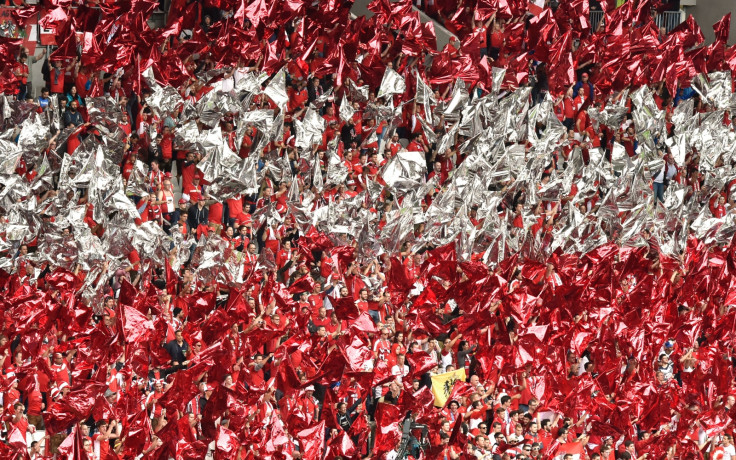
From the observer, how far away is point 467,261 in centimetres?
1362

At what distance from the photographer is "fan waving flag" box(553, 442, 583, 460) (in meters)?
11.6

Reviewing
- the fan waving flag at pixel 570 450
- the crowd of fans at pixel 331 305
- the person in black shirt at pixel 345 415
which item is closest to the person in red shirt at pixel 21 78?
the crowd of fans at pixel 331 305

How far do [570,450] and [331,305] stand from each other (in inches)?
98.3

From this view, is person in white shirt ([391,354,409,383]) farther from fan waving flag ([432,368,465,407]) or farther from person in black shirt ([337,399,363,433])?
person in black shirt ([337,399,363,433])

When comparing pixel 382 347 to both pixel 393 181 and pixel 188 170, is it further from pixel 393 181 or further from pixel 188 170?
pixel 188 170

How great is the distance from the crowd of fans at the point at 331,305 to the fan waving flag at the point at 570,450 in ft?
0.14

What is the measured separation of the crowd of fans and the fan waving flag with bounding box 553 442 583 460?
1.7 inches

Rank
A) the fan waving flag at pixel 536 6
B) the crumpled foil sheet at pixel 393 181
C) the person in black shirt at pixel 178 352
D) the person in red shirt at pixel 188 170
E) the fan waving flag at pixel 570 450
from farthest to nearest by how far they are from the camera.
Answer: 1. the fan waving flag at pixel 536 6
2. the person in red shirt at pixel 188 170
3. the crumpled foil sheet at pixel 393 181
4. the person in black shirt at pixel 178 352
5. the fan waving flag at pixel 570 450

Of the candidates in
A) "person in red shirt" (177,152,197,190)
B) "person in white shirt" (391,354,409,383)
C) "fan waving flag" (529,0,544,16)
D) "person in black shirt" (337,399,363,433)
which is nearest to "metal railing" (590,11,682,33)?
"fan waving flag" (529,0,544,16)

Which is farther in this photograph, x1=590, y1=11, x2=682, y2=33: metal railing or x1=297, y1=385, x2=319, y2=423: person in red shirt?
x1=590, y1=11, x2=682, y2=33: metal railing

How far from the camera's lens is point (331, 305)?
12727 mm

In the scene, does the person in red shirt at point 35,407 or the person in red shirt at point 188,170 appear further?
the person in red shirt at point 188,170

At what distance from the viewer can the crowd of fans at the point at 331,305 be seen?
1127 centimetres

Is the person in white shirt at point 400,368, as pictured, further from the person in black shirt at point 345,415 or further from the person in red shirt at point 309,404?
the person in red shirt at point 309,404
